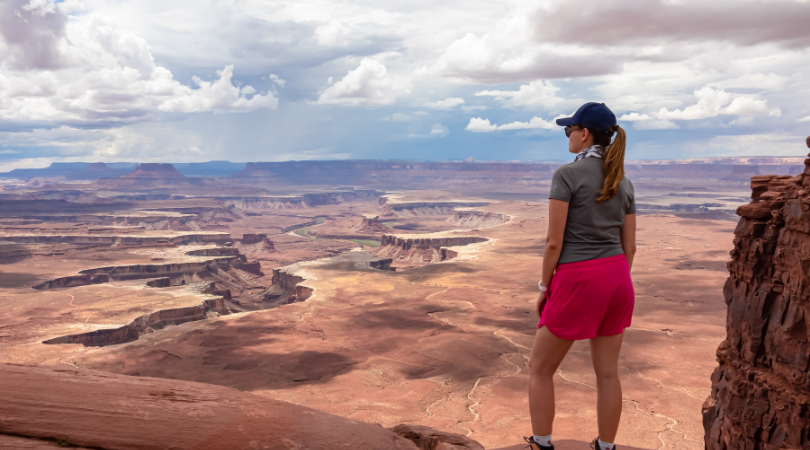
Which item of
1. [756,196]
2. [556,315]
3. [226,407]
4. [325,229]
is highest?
[756,196]

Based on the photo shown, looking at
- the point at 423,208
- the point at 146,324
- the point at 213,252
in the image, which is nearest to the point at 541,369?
the point at 146,324

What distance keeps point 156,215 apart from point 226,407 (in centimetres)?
13971

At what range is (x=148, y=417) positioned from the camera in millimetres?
3891

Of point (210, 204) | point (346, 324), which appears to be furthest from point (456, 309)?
point (210, 204)

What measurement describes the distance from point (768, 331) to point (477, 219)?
130186 mm

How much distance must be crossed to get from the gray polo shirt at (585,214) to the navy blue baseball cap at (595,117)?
0.44 meters

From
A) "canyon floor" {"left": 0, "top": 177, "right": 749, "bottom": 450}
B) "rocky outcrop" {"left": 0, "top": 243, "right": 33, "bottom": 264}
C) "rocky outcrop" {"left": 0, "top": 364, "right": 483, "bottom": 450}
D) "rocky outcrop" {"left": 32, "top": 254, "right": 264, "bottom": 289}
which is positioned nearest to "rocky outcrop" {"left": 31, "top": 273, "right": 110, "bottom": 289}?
"rocky outcrop" {"left": 32, "top": 254, "right": 264, "bottom": 289}

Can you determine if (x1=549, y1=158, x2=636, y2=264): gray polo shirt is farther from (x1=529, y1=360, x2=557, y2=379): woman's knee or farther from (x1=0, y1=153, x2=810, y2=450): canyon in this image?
(x1=0, y1=153, x2=810, y2=450): canyon

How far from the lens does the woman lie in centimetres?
443

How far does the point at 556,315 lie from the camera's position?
4.49 m

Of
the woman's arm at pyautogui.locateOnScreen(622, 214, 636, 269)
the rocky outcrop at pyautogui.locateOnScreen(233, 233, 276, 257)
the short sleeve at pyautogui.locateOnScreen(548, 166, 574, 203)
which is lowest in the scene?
the rocky outcrop at pyautogui.locateOnScreen(233, 233, 276, 257)

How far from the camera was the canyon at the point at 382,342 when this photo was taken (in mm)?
4301

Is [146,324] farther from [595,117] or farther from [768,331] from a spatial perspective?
[595,117]

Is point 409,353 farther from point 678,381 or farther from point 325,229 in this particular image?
point 325,229
